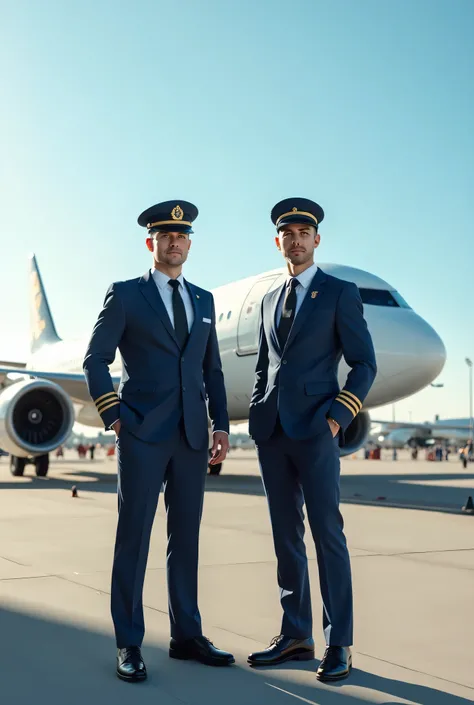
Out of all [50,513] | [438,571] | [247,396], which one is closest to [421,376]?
[247,396]

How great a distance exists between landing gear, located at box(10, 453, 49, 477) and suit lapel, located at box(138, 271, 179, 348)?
42.1 ft

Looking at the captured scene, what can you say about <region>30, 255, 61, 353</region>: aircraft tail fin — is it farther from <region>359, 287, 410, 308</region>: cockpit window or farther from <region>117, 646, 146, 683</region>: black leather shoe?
<region>117, 646, 146, 683</region>: black leather shoe

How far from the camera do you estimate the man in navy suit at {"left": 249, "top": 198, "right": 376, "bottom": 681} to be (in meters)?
3.25

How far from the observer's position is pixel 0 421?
13.9 meters

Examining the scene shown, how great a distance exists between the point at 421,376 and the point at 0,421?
24.7 ft

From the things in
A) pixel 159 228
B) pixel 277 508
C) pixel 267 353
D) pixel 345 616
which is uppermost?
pixel 159 228

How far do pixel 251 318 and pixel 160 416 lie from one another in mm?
9727

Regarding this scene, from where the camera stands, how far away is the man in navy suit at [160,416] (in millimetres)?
3248

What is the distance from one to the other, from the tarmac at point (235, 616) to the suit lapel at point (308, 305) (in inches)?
55.4

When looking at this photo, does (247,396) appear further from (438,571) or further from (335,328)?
(335,328)

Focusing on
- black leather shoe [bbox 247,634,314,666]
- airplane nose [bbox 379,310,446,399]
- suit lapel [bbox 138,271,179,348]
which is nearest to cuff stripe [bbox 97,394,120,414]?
suit lapel [bbox 138,271,179,348]

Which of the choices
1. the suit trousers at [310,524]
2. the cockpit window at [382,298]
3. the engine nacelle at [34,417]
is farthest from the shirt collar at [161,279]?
the engine nacelle at [34,417]

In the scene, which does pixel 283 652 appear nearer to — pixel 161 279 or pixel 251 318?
pixel 161 279

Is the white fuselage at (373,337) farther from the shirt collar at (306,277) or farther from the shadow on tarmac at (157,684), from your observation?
the shadow on tarmac at (157,684)
